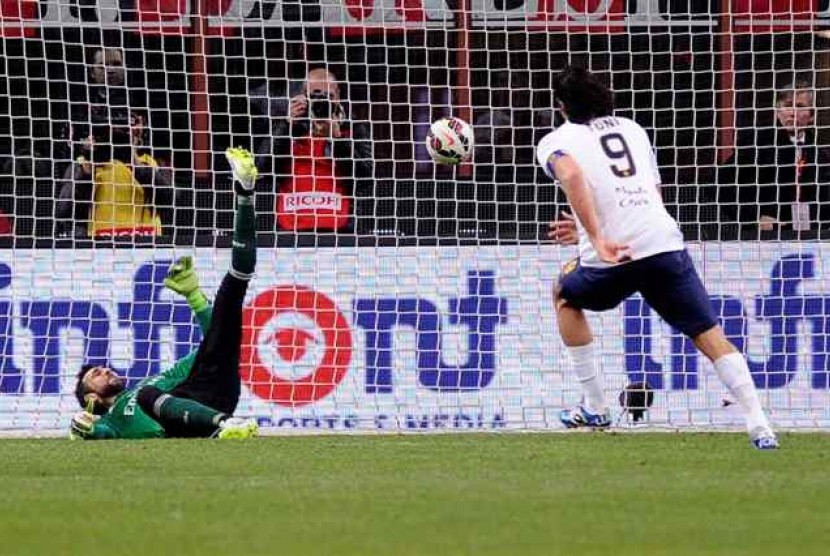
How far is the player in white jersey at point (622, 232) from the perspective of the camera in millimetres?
11359

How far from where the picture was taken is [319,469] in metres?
10.7

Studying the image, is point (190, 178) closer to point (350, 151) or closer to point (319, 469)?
point (350, 151)

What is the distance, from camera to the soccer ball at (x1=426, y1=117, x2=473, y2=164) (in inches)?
572

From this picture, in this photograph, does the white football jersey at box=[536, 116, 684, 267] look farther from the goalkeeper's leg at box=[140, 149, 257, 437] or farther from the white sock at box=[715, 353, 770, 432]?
the goalkeeper's leg at box=[140, 149, 257, 437]

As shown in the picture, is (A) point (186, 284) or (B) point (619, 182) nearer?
(B) point (619, 182)

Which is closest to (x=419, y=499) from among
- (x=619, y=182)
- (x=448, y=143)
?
(x=619, y=182)

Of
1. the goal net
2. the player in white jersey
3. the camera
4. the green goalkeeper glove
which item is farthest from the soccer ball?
the player in white jersey

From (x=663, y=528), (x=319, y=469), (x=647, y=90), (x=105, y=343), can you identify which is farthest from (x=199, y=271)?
(x=663, y=528)

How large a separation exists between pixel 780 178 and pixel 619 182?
5412 millimetres

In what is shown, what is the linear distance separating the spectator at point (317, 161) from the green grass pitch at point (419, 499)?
14.4 ft

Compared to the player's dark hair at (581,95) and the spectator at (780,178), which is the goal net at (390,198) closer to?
the spectator at (780,178)

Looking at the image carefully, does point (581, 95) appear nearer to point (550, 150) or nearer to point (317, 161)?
point (550, 150)

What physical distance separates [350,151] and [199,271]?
1681 mm

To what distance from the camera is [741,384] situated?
37.1 feet
